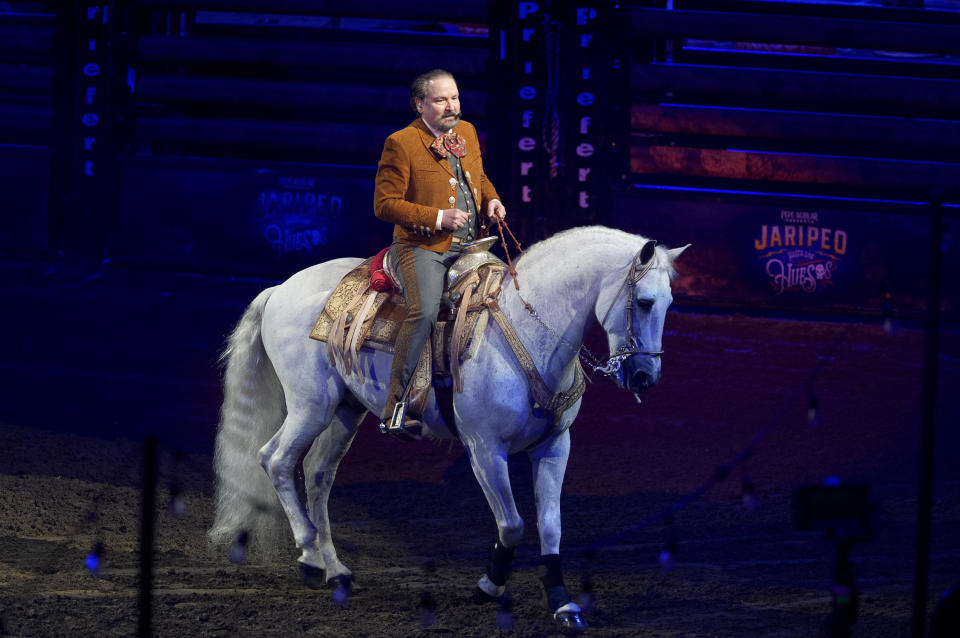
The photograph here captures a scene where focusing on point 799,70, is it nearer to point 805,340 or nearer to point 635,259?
point 805,340

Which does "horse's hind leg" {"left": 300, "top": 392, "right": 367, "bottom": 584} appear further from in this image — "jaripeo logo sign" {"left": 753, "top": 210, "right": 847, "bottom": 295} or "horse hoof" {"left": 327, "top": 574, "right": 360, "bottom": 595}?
"jaripeo logo sign" {"left": 753, "top": 210, "right": 847, "bottom": 295}

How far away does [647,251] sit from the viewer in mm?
4207

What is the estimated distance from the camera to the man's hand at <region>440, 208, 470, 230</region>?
15.3 ft

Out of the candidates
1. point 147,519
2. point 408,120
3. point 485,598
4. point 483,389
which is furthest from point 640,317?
point 408,120

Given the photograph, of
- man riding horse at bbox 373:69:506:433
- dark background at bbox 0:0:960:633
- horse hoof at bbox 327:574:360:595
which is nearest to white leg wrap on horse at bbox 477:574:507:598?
horse hoof at bbox 327:574:360:595

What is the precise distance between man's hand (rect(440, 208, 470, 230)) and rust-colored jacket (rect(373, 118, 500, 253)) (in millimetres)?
43

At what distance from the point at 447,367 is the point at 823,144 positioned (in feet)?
18.3

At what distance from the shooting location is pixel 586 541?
5.73 m

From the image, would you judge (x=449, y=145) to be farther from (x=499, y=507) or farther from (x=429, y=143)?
(x=499, y=507)

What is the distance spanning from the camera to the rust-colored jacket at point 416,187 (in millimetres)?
4691

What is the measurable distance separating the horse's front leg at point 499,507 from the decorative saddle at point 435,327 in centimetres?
31

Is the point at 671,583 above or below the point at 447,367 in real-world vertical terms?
below

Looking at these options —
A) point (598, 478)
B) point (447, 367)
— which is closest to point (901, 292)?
point (598, 478)

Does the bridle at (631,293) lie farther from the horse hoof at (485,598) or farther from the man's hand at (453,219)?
the horse hoof at (485,598)
